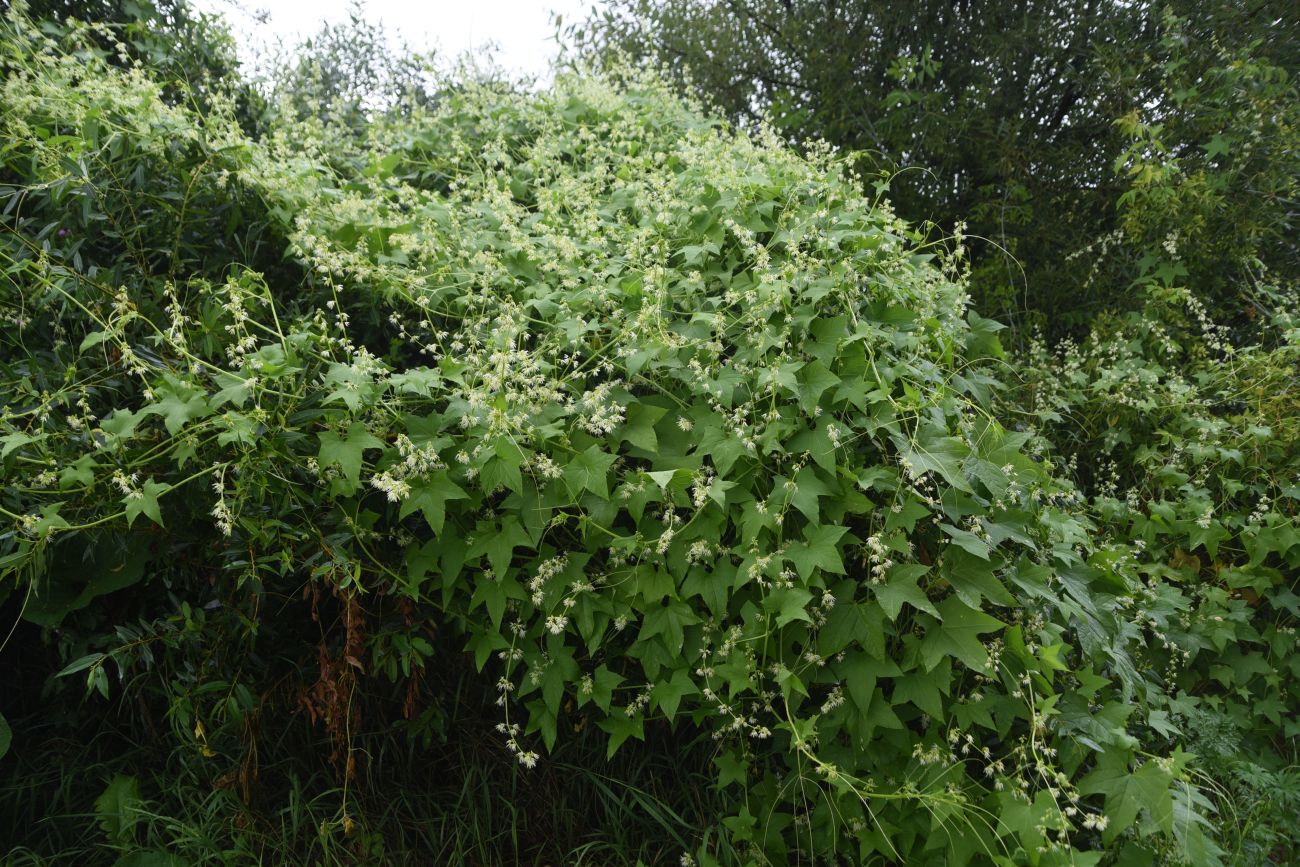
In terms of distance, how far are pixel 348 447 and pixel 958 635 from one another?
63.3 inches

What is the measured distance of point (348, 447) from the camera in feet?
7.77

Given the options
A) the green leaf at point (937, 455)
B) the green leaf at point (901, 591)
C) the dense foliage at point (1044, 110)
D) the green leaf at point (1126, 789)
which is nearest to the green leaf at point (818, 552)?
the green leaf at point (901, 591)

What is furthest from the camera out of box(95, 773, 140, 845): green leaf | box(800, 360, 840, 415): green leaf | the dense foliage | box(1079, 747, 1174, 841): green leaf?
the dense foliage

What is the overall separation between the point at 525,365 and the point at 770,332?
69cm

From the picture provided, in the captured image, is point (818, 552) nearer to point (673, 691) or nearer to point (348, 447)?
point (673, 691)

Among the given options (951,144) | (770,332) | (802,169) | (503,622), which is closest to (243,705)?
(503,622)

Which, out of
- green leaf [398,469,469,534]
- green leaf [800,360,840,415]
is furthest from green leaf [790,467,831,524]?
green leaf [398,469,469,534]

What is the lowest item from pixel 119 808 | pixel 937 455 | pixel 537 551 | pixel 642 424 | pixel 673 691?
pixel 119 808

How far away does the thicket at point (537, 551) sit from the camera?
2.33m

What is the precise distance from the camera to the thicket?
7.65 feet

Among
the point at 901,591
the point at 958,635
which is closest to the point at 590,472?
the point at 901,591

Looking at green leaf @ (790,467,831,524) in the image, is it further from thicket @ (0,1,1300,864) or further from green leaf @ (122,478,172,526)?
green leaf @ (122,478,172,526)

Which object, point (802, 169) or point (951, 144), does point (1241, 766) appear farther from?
point (951, 144)

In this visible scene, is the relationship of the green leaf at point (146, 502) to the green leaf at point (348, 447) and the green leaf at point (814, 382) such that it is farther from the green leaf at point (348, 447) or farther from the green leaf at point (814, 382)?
the green leaf at point (814, 382)
